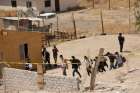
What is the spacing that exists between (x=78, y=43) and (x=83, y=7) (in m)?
20.7

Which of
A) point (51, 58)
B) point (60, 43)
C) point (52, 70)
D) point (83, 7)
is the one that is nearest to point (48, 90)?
point (52, 70)

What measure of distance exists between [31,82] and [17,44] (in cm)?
889

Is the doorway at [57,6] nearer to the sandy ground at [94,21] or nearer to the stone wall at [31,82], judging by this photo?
the sandy ground at [94,21]

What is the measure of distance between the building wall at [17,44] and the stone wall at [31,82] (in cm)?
611

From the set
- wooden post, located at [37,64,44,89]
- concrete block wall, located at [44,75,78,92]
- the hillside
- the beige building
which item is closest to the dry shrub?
the beige building

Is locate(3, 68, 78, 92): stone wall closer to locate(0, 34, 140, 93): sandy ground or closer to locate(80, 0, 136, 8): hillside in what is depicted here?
locate(0, 34, 140, 93): sandy ground

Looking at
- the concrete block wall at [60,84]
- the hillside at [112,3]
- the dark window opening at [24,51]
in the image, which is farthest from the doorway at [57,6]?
the concrete block wall at [60,84]

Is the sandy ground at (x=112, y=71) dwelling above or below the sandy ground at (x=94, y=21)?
below

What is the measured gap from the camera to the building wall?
31672mm

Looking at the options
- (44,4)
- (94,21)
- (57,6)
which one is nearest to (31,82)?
(94,21)

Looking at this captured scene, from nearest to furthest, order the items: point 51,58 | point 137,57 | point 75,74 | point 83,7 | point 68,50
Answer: point 75,74 → point 137,57 → point 51,58 → point 68,50 → point 83,7

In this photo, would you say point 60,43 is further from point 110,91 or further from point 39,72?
point 110,91

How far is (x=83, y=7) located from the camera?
62031mm

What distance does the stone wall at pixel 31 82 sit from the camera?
2208 centimetres
